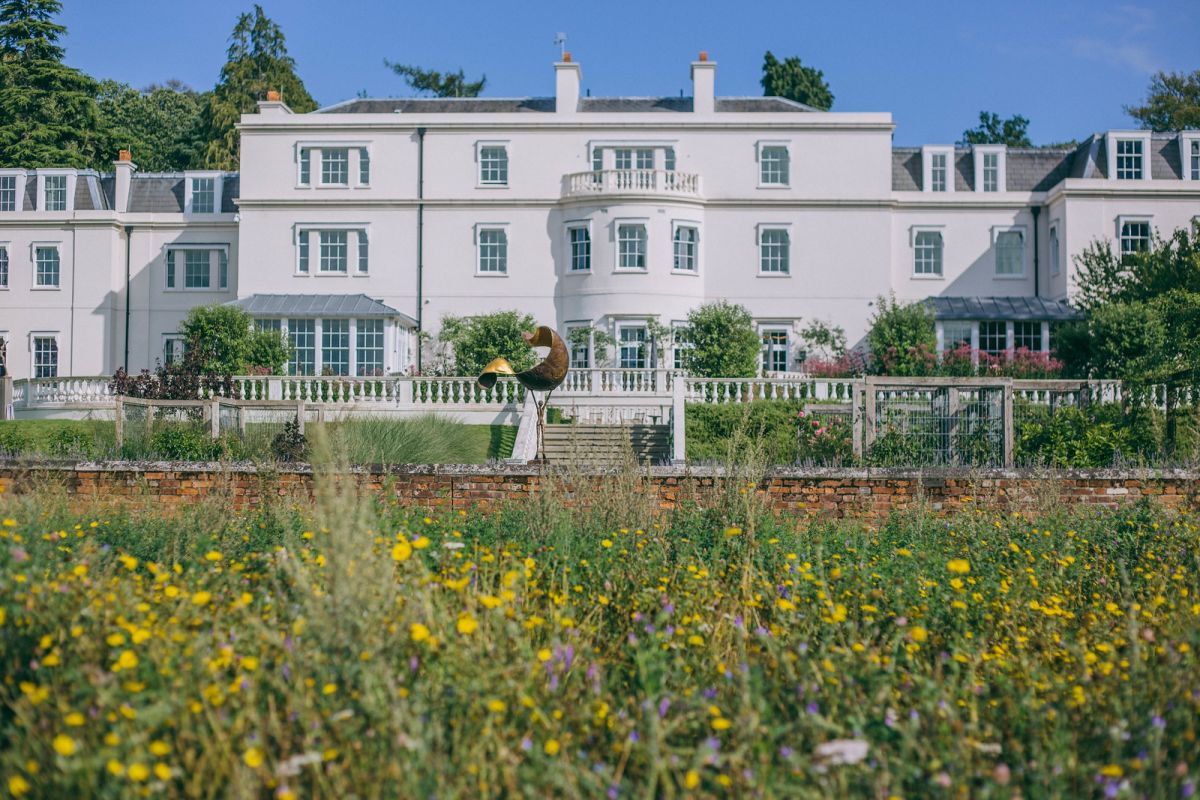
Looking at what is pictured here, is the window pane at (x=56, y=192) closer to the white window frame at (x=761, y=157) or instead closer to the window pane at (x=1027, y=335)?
the white window frame at (x=761, y=157)

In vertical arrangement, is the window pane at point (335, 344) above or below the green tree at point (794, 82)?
below

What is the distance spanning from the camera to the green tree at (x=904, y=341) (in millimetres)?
30453

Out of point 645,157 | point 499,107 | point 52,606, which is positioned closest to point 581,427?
point 645,157

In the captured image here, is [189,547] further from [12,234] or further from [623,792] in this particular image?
[12,234]

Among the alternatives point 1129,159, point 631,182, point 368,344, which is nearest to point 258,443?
point 368,344

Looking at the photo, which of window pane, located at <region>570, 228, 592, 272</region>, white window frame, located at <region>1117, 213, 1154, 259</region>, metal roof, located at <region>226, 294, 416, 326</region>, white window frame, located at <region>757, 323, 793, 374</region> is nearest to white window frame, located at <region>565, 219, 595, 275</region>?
window pane, located at <region>570, 228, 592, 272</region>

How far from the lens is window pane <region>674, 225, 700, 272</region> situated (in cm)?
3419

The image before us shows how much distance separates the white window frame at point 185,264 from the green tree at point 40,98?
34.8 ft

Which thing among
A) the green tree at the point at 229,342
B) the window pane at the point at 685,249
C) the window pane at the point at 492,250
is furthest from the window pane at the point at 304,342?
the window pane at the point at 685,249

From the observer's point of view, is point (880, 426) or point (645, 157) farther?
point (645, 157)

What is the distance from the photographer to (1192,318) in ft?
67.9

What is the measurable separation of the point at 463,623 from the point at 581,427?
1939cm

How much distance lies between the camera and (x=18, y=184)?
126 ft

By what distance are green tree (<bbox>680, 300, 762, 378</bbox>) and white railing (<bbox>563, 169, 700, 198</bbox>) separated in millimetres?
4466
